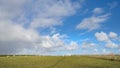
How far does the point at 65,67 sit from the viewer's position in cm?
8162

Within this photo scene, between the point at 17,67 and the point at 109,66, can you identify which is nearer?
the point at 17,67

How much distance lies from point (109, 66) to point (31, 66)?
2650 centimetres

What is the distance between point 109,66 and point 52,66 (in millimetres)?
19499

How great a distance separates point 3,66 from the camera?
79.8 metres

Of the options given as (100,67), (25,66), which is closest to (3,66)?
(25,66)

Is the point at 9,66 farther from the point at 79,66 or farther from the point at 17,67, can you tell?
the point at 79,66

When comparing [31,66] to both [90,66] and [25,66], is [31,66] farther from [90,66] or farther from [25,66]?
[90,66]

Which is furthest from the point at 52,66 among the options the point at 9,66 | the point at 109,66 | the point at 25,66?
the point at 109,66

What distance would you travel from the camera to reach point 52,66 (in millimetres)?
83250

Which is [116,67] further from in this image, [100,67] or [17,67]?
[17,67]

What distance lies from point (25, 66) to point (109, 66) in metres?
28.5

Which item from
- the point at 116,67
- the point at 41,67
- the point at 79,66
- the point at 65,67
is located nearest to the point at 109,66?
the point at 116,67

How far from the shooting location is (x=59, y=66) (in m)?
83.2

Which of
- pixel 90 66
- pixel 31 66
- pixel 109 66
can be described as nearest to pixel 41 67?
pixel 31 66
